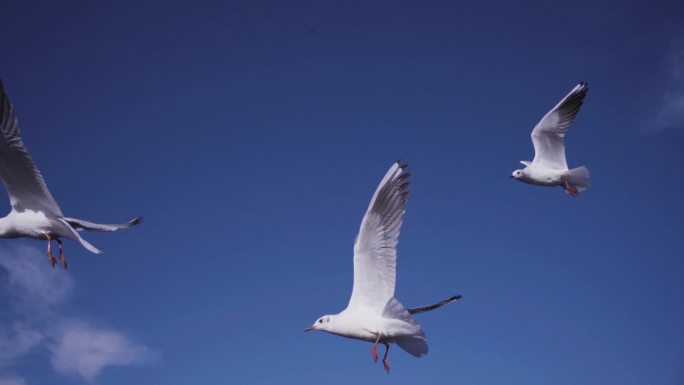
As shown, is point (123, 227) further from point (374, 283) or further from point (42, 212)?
point (374, 283)

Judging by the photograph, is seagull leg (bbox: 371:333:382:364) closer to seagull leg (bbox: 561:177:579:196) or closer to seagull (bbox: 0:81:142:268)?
seagull (bbox: 0:81:142:268)

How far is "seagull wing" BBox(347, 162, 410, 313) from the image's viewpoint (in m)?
6.46

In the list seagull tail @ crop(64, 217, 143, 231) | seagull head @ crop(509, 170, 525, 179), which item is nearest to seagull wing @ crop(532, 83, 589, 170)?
seagull head @ crop(509, 170, 525, 179)

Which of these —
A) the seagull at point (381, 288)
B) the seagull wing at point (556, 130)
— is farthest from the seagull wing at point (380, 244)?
the seagull wing at point (556, 130)

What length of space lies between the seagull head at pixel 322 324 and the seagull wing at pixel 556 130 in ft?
22.5

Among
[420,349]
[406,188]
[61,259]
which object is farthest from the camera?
[61,259]

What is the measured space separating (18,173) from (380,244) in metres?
4.64

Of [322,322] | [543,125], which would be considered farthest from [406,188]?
[543,125]

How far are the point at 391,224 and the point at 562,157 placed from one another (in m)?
7.12

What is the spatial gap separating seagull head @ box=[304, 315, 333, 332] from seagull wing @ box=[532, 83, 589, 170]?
6.87 m

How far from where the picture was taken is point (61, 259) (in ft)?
24.2

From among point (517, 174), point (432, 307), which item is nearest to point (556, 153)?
point (517, 174)

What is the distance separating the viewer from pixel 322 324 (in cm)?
739

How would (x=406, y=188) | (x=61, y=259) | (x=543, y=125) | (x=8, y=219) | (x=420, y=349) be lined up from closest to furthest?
(x=406, y=188)
(x=420, y=349)
(x=61, y=259)
(x=8, y=219)
(x=543, y=125)
